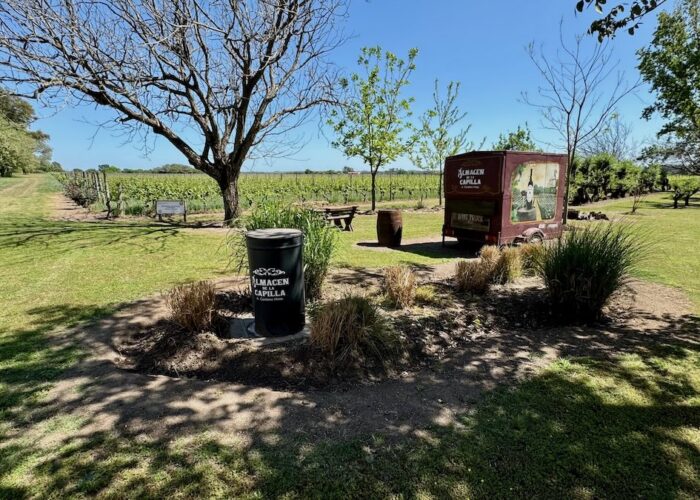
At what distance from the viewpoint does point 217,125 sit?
507 inches

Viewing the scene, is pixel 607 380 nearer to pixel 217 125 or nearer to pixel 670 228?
pixel 217 125

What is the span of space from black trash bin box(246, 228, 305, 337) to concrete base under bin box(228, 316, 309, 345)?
0.23ft

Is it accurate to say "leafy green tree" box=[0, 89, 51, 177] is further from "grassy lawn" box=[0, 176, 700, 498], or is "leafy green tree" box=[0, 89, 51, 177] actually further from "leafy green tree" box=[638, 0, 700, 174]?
"leafy green tree" box=[638, 0, 700, 174]

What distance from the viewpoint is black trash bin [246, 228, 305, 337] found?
4266 mm

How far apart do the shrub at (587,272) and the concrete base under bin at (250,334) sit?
3.53m

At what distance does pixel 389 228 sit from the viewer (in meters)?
10.5

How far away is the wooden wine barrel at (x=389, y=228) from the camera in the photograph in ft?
34.6

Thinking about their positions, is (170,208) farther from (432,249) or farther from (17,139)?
(17,139)

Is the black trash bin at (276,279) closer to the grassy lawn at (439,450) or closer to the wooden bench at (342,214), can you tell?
the grassy lawn at (439,450)

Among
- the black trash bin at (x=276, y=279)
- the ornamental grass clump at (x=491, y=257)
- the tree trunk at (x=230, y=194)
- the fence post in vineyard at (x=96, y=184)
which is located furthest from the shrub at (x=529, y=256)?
the fence post in vineyard at (x=96, y=184)

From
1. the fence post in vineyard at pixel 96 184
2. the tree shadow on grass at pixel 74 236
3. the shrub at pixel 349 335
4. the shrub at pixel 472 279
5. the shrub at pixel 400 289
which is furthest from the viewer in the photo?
the fence post in vineyard at pixel 96 184

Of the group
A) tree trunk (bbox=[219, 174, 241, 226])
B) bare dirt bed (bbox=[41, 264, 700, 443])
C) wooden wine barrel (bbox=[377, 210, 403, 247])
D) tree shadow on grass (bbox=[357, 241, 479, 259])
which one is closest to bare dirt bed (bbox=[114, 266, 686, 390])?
bare dirt bed (bbox=[41, 264, 700, 443])

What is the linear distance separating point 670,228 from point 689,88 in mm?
5357

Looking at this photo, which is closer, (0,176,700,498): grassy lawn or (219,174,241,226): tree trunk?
(0,176,700,498): grassy lawn
